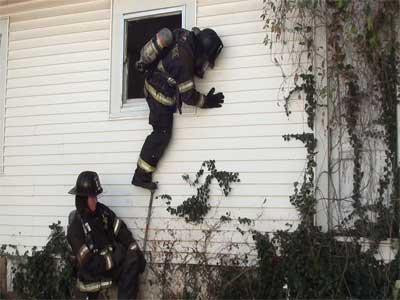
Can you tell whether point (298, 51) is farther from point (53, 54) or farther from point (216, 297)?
point (53, 54)

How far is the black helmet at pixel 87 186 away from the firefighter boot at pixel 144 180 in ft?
1.41

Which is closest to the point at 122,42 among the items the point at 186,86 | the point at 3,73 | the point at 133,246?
the point at 186,86

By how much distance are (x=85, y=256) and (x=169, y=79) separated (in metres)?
2.12

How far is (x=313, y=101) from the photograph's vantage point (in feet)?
19.9

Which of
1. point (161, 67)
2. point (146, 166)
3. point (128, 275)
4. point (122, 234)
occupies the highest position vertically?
point (161, 67)

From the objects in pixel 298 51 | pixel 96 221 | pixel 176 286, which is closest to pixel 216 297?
pixel 176 286

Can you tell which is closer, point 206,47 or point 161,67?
point 206,47

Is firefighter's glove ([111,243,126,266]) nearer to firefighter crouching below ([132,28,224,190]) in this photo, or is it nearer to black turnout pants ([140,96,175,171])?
firefighter crouching below ([132,28,224,190])

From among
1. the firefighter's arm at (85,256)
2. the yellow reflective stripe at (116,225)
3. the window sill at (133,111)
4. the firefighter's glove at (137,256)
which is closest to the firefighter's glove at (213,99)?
the window sill at (133,111)

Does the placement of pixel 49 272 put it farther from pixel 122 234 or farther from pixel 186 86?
pixel 186 86

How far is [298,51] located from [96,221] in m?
2.86

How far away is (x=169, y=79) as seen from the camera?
21.7 feet

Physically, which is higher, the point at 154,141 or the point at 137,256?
the point at 154,141

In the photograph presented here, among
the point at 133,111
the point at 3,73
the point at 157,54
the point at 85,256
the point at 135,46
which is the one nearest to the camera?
the point at 85,256
